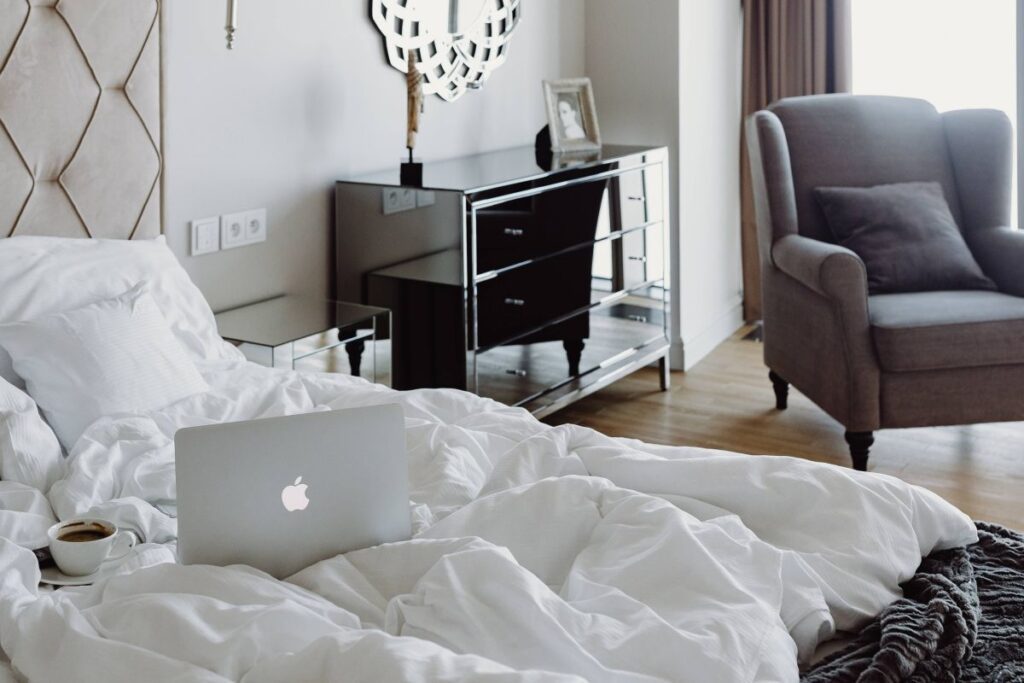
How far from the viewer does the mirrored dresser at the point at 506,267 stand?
3227 mm

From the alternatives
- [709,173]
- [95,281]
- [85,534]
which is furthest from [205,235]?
[709,173]

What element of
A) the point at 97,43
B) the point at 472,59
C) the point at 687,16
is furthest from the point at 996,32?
the point at 97,43

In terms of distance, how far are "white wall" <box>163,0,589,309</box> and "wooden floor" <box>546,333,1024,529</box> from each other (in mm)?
1142

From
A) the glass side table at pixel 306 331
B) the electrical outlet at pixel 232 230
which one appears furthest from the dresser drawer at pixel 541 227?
the electrical outlet at pixel 232 230

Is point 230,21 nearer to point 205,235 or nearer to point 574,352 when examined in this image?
point 205,235

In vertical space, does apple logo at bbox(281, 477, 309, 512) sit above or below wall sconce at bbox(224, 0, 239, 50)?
below

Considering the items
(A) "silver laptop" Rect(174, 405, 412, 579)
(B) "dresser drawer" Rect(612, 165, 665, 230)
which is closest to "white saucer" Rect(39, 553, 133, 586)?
(A) "silver laptop" Rect(174, 405, 412, 579)

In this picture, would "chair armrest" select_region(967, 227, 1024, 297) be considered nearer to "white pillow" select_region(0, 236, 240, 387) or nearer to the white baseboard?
the white baseboard

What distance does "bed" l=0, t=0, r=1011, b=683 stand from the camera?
129cm

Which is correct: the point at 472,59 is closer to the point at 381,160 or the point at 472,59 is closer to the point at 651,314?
the point at 381,160

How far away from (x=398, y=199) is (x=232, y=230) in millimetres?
478

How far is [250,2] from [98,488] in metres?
1.69

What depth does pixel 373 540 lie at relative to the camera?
1573mm

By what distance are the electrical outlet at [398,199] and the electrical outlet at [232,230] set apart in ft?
1.36
